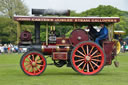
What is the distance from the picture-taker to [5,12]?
69.2 metres

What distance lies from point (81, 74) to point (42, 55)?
1.63 metres

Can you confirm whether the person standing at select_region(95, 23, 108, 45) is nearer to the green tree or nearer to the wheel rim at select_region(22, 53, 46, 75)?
the wheel rim at select_region(22, 53, 46, 75)

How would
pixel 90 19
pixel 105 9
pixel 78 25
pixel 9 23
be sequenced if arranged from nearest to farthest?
pixel 90 19
pixel 78 25
pixel 9 23
pixel 105 9

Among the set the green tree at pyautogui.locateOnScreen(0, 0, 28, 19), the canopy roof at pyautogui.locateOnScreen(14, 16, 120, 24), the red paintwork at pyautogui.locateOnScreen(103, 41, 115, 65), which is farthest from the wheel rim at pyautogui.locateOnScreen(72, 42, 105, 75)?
the green tree at pyautogui.locateOnScreen(0, 0, 28, 19)

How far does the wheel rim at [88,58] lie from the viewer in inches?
502

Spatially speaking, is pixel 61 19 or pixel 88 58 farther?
pixel 88 58

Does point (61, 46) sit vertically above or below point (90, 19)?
below

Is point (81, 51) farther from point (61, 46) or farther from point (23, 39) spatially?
point (23, 39)

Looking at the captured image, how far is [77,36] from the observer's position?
12953mm

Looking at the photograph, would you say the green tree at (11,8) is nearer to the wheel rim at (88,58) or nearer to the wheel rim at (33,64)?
the wheel rim at (33,64)

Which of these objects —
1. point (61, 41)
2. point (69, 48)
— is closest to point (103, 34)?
point (69, 48)

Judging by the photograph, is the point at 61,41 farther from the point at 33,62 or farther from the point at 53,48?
the point at 33,62

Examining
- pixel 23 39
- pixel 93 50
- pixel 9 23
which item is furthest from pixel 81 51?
pixel 9 23

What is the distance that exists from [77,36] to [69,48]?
573 millimetres
